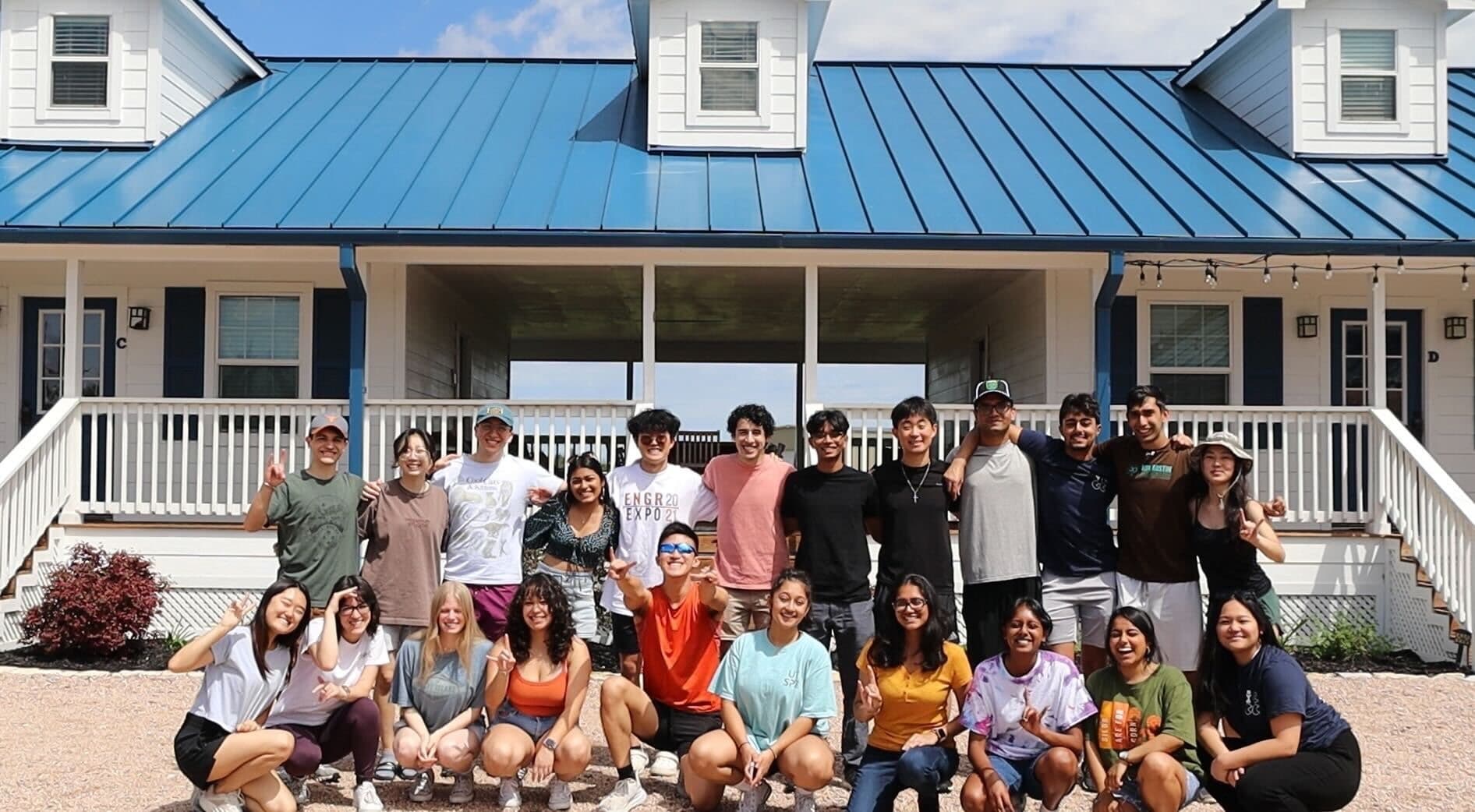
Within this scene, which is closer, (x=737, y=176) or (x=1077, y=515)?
(x=1077, y=515)

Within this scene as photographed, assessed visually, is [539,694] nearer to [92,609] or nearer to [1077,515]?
[1077,515]

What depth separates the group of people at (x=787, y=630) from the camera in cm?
447

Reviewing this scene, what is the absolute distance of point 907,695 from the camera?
4668 millimetres

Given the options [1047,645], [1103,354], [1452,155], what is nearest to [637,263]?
[1103,354]

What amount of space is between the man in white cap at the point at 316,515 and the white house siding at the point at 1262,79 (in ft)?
30.5

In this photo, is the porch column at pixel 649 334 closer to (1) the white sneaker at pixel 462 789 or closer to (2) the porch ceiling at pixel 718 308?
(2) the porch ceiling at pixel 718 308

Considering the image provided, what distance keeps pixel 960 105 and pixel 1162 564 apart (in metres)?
8.16

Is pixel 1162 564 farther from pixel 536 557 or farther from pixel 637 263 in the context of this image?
pixel 637 263

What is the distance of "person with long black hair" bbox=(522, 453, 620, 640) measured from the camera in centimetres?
544

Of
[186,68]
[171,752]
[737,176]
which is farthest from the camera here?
[186,68]

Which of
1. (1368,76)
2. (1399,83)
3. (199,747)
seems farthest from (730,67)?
(199,747)

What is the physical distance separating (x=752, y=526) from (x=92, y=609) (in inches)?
205

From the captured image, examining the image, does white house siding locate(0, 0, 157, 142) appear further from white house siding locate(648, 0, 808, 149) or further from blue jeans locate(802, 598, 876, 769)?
blue jeans locate(802, 598, 876, 769)

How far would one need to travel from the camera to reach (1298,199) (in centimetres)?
988
